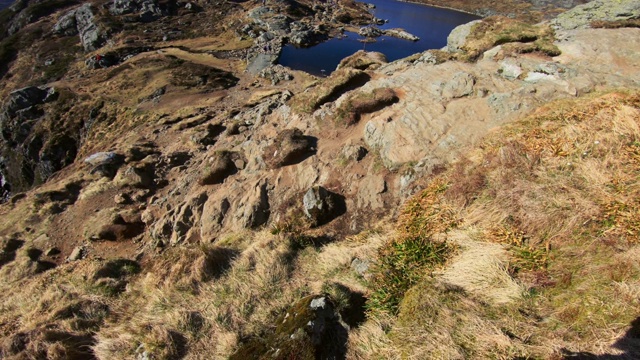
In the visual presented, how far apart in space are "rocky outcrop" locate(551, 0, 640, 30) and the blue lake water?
99.7 feet

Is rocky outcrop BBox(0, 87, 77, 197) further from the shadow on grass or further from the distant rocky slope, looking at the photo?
the shadow on grass

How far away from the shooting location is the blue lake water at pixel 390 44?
50188mm

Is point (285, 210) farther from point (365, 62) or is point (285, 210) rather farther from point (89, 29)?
point (89, 29)

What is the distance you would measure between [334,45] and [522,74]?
5180 cm

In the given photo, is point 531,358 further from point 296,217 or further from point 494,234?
point 296,217

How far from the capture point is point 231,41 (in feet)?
190

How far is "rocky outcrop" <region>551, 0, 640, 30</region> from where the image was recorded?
1694 centimetres

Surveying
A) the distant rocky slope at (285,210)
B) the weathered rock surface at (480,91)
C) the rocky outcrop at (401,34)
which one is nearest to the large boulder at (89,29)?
the distant rocky slope at (285,210)

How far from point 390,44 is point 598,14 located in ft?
161

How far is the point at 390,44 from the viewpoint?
207 ft

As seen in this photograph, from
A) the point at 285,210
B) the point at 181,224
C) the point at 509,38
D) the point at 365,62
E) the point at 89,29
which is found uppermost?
the point at 509,38

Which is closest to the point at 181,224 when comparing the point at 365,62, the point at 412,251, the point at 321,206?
the point at 321,206

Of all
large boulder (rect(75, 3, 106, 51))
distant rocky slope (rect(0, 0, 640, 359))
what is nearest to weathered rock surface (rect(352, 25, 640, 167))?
distant rocky slope (rect(0, 0, 640, 359))

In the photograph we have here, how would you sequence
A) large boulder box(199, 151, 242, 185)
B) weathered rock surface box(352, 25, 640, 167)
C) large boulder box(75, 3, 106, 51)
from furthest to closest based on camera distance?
large boulder box(75, 3, 106, 51), large boulder box(199, 151, 242, 185), weathered rock surface box(352, 25, 640, 167)
